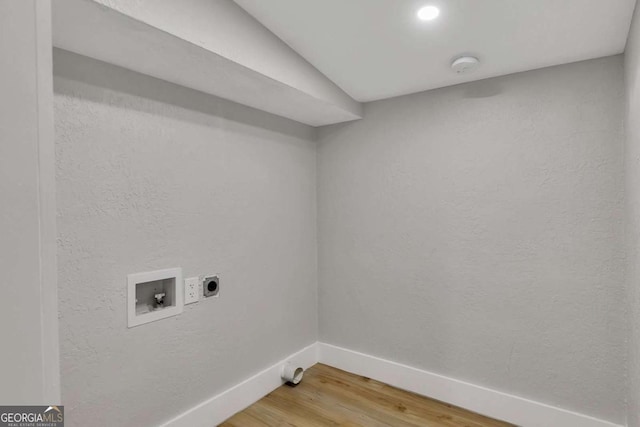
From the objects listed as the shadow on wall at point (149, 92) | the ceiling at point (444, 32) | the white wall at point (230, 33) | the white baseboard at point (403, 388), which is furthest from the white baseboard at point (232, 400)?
the ceiling at point (444, 32)

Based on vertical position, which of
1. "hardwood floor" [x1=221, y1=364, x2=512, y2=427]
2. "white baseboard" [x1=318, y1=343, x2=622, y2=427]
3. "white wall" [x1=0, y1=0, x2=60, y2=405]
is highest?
"white wall" [x1=0, y1=0, x2=60, y2=405]

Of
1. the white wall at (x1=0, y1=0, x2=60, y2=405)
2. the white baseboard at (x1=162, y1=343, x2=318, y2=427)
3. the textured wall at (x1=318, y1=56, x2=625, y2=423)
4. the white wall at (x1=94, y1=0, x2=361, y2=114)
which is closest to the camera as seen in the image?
the white wall at (x1=0, y1=0, x2=60, y2=405)

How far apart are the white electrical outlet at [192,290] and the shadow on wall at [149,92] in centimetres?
87

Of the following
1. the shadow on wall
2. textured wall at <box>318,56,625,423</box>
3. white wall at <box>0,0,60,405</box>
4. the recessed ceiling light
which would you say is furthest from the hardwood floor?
the recessed ceiling light

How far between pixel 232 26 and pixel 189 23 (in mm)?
216

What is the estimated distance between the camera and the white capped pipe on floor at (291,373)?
2211 mm

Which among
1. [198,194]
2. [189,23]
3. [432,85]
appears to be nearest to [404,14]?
[432,85]

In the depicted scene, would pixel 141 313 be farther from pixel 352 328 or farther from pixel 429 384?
pixel 429 384

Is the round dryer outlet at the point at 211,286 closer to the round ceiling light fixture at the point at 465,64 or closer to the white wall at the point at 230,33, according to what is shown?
the white wall at the point at 230,33

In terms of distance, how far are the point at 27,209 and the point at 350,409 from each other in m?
1.94

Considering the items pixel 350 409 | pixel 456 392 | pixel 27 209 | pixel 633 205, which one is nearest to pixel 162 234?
pixel 27 209

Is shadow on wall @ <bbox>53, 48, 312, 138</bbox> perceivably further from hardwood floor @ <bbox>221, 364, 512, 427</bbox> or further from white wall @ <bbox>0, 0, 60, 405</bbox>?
hardwood floor @ <bbox>221, 364, 512, 427</bbox>

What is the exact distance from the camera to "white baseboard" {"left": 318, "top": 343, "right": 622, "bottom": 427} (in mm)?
1735

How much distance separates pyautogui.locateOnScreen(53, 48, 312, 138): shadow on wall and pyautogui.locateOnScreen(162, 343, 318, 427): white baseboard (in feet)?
5.15
